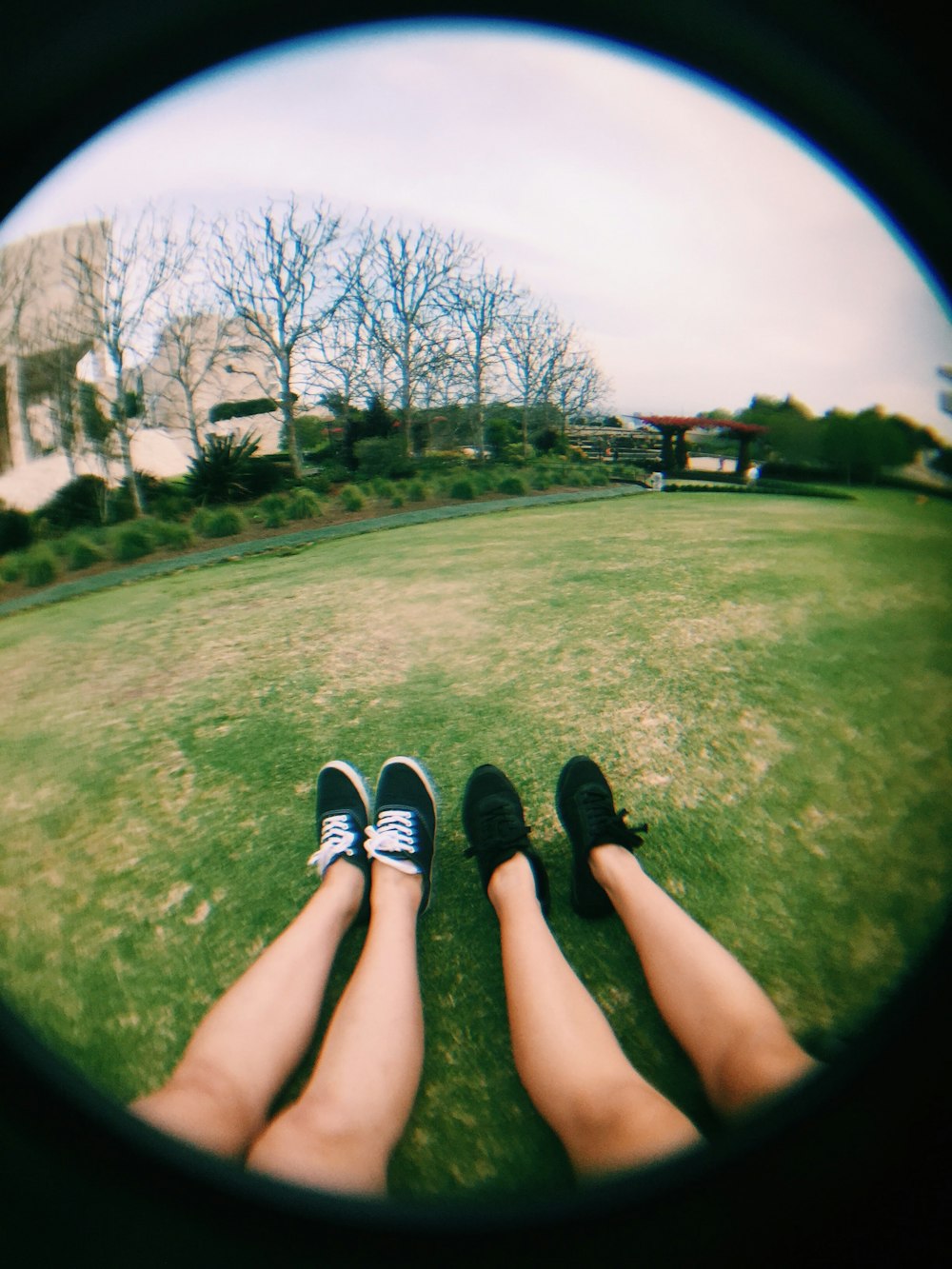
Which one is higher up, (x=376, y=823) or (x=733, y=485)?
(x=733, y=485)

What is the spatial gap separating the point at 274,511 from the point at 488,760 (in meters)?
5.38

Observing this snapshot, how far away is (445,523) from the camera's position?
6.22 m

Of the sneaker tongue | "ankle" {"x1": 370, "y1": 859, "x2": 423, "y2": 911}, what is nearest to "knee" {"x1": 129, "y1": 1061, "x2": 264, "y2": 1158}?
"ankle" {"x1": 370, "y1": 859, "x2": 423, "y2": 911}

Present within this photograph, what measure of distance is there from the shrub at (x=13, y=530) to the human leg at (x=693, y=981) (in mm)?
6673

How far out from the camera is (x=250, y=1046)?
1.04 m

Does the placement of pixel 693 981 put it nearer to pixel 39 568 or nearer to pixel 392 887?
pixel 392 887

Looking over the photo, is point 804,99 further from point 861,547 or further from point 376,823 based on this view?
point 861,547

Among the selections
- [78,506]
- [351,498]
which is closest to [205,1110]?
[351,498]

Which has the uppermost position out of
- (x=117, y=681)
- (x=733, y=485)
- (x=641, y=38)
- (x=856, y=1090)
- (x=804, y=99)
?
(x=641, y=38)

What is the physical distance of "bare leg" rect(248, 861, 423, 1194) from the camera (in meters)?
0.86

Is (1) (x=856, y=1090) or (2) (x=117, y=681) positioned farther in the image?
(2) (x=117, y=681)

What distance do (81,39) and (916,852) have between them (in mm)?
2474

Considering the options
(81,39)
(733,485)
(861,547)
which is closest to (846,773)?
(81,39)

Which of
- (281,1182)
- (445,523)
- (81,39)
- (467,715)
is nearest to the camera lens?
(81,39)
